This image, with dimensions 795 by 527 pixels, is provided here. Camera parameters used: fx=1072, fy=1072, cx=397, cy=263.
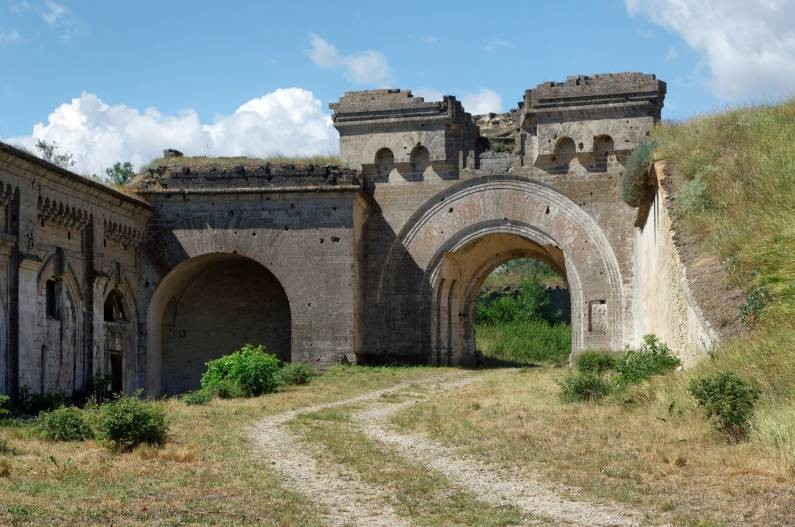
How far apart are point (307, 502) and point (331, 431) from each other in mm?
4510

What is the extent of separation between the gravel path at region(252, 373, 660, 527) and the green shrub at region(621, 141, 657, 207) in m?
8.33

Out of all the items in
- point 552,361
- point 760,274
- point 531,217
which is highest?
point 531,217

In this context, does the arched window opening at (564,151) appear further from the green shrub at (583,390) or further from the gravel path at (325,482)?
the gravel path at (325,482)

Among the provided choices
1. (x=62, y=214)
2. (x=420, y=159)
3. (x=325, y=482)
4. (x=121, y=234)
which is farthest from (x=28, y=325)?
(x=325, y=482)

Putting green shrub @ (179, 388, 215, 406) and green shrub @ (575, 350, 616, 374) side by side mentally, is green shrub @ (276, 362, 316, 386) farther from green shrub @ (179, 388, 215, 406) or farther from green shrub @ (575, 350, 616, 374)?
green shrub @ (575, 350, 616, 374)

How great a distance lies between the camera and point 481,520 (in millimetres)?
8227

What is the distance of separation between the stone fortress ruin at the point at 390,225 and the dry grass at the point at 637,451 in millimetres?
8092

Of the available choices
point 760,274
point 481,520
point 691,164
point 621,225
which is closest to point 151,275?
point 621,225

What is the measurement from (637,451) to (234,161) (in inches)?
655

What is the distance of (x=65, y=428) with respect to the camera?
1312 centimetres

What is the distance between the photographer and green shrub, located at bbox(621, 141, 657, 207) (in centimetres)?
2020

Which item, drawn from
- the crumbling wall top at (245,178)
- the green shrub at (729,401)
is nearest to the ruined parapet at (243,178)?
the crumbling wall top at (245,178)

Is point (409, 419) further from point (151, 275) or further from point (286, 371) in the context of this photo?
point (151, 275)

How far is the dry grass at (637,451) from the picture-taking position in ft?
27.3
